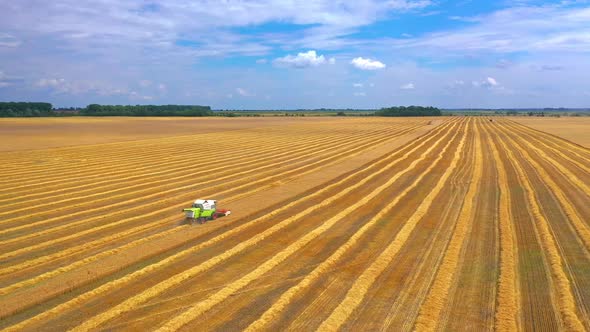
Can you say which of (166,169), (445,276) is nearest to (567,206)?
(445,276)

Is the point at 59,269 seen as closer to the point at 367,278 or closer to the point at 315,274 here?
the point at 315,274

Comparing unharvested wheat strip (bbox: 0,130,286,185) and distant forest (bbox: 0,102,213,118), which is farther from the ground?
distant forest (bbox: 0,102,213,118)

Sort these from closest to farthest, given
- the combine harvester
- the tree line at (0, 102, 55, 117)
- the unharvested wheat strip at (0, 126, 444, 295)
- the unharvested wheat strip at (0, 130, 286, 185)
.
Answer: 1. the unharvested wheat strip at (0, 126, 444, 295)
2. the combine harvester
3. the unharvested wheat strip at (0, 130, 286, 185)
4. the tree line at (0, 102, 55, 117)

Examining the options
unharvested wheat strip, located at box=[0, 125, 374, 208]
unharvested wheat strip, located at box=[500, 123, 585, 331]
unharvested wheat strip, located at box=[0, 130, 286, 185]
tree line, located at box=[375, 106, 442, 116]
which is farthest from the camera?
tree line, located at box=[375, 106, 442, 116]

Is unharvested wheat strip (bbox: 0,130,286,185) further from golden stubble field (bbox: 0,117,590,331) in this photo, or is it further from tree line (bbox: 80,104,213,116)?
tree line (bbox: 80,104,213,116)

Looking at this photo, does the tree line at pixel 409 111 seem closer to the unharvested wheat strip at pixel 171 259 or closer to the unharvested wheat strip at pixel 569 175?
the unharvested wheat strip at pixel 569 175

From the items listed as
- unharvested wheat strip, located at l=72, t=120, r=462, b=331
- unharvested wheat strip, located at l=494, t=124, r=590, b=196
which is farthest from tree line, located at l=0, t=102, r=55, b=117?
unharvested wheat strip, located at l=72, t=120, r=462, b=331

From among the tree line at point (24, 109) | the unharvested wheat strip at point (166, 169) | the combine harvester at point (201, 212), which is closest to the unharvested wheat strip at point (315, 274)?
the combine harvester at point (201, 212)
